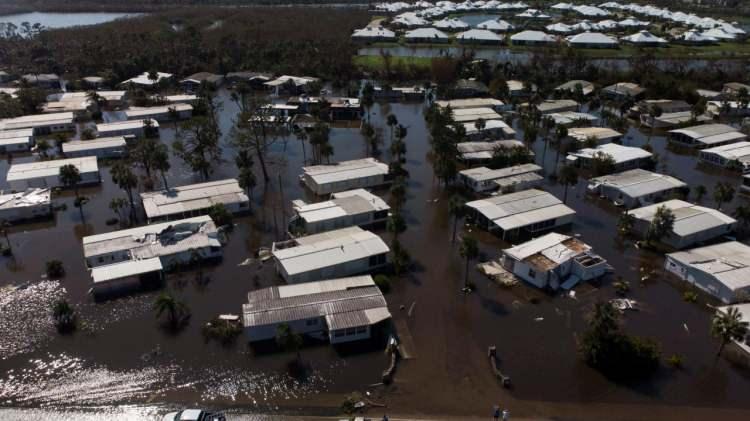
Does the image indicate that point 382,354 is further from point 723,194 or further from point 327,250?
point 723,194

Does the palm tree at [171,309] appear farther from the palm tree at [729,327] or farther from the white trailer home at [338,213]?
the palm tree at [729,327]

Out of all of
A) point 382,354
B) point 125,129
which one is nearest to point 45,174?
point 125,129

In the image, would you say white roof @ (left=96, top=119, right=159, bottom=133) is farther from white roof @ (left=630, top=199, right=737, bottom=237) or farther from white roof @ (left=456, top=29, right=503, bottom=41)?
white roof @ (left=456, top=29, right=503, bottom=41)

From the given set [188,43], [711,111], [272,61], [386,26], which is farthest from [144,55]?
[711,111]

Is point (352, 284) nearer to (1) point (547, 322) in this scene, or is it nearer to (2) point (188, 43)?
(1) point (547, 322)

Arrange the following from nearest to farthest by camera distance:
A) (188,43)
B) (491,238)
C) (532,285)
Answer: (532,285), (491,238), (188,43)

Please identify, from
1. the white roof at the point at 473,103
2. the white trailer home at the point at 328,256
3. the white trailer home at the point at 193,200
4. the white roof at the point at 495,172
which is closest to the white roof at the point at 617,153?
the white roof at the point at 495,172

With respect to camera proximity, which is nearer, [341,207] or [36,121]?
[341,207]
